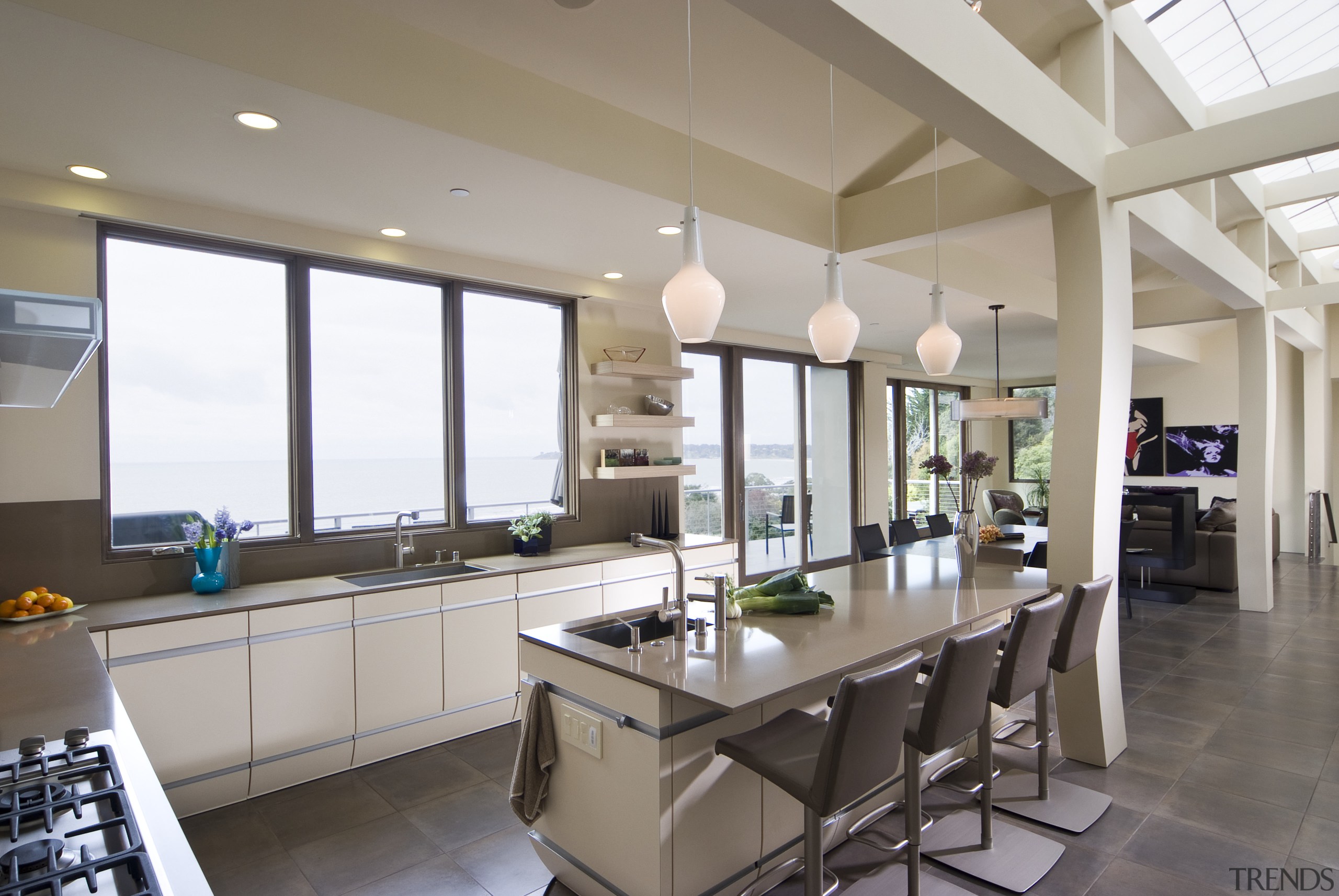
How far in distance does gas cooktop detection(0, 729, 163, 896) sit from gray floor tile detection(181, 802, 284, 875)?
155cm

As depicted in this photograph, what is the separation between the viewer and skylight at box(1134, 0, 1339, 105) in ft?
12.8

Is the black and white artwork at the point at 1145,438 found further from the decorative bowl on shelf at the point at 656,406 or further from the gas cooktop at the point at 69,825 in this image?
the gas cooktop at the point at 69,825

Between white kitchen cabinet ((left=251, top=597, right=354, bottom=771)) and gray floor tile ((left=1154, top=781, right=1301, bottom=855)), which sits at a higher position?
white kitchen cabinet ((left=251, top=597, right=354, bottom=771))

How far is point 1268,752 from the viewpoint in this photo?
3.49 m

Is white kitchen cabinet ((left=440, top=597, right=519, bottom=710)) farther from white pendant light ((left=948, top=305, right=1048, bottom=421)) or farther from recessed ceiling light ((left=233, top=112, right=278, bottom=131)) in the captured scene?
white pendant light ((left=948, top=305, right=1048, bottom=421))

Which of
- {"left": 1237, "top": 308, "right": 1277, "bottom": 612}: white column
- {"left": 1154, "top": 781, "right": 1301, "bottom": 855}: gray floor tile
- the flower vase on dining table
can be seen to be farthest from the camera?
{"left": 1237, "top": 308, "right": 1277, "bottom": 612}: white column

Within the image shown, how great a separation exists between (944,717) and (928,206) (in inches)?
109

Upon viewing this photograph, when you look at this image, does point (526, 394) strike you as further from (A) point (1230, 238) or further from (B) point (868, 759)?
(A) point (1230, 238)

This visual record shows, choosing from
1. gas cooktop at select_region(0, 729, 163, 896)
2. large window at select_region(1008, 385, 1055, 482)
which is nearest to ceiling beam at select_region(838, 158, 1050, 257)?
gas cooktop at select_region(0, 729, 163, 896)

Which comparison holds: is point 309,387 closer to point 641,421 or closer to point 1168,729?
point 641,421

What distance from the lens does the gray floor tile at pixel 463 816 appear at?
9.28 ft

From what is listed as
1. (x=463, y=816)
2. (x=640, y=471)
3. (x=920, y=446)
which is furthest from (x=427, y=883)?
(x=920, y=446)

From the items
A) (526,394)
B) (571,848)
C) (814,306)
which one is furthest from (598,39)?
(814,306)

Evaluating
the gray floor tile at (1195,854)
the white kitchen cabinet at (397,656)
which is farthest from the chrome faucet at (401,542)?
the gray floor tile at (1195,854)
